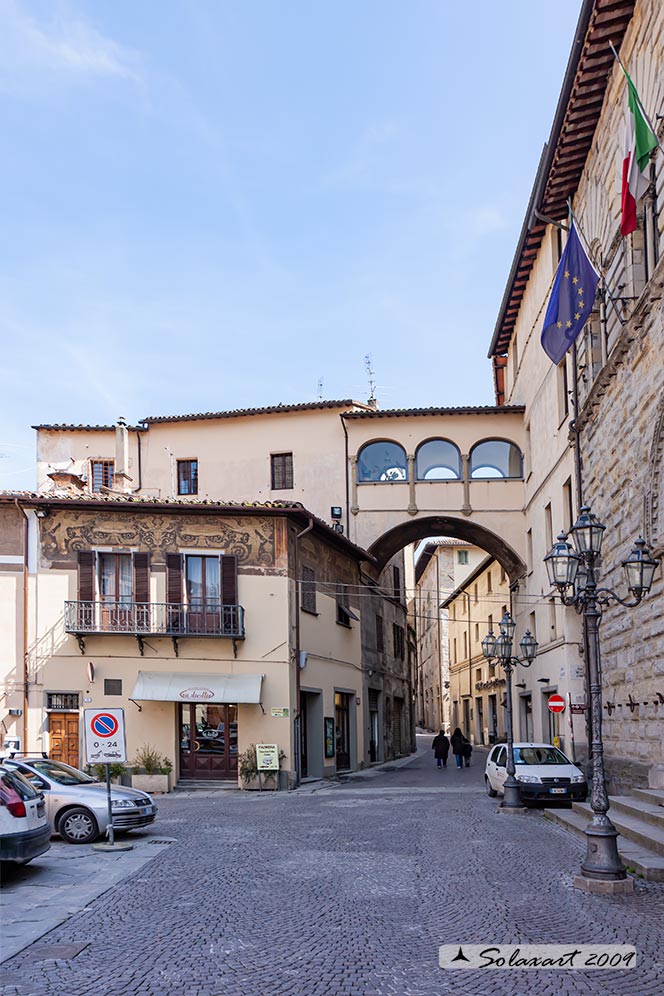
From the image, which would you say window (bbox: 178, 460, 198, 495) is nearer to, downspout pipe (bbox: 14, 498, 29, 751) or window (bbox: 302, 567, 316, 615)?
window (bbox: 302, 567, 316, 615)

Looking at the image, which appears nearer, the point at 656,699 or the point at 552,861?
the point at 552,861

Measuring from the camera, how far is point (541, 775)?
20.8 m

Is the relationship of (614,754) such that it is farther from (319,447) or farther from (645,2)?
(319,447)

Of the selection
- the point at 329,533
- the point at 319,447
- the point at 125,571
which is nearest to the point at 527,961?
the point at 125,571

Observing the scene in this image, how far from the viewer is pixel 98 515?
2714cm

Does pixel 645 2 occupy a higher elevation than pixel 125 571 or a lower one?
higher

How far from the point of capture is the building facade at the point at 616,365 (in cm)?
1672

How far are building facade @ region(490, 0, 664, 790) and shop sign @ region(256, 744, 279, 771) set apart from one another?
8.28m

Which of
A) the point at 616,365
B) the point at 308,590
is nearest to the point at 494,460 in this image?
the point at 308,590

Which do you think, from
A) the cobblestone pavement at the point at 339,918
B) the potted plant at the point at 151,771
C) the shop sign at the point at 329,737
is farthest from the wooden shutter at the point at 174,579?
the cobblestone pavement at the point at 339,918

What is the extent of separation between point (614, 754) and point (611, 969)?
12.9 metres

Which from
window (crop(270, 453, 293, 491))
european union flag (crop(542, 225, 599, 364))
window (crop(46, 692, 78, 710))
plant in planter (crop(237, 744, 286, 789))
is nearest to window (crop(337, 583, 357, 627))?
window (crop(270, 453, 293, 491))

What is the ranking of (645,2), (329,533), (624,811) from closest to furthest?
(624,811) → (645,2) → (329,533)

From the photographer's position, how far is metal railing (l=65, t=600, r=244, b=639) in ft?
86.7
